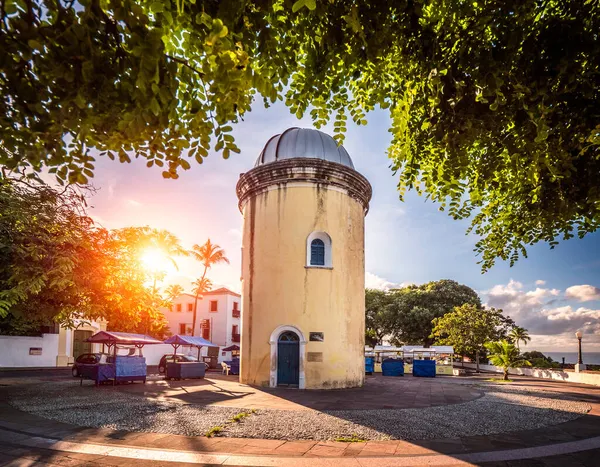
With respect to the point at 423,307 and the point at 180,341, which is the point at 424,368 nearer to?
the point at 180,341

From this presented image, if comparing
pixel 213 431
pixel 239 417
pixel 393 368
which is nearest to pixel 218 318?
pixel 393 368

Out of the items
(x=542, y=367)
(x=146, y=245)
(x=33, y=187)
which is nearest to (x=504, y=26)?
(x=33, y=187)

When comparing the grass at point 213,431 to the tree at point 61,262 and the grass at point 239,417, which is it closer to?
the grass at point 239,417

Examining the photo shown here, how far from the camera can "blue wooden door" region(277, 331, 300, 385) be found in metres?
17.3

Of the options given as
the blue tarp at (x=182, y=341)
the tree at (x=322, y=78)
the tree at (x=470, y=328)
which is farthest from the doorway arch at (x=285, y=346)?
the tree at (x=470, y=328)

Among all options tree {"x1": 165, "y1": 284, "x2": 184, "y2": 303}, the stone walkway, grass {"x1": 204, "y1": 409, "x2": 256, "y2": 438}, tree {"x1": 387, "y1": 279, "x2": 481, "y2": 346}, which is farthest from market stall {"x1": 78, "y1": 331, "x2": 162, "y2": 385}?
tree {"x1": 387, "y1": 279, "x2": 481, "y2": 346}

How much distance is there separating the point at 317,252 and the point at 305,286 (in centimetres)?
169

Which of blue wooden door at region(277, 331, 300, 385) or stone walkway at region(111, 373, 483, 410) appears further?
blue wooden door at region(277, 331, 300, 385)

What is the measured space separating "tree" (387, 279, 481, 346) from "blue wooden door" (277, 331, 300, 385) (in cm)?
3297

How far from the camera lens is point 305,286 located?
57.9 ft

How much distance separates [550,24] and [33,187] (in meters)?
11.3

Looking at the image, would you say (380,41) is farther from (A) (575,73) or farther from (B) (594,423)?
(B) (594,423)

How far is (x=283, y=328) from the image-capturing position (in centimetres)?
1744

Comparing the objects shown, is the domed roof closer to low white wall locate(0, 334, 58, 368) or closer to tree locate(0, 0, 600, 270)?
tree locate(0, 0, 600, 270)
